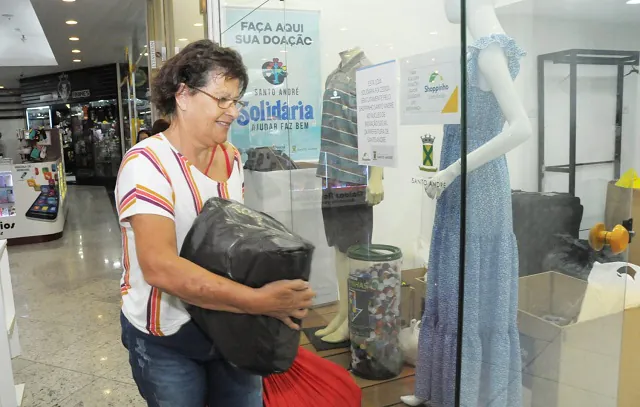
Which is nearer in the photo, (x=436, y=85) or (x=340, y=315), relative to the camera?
(x=436, y=85)

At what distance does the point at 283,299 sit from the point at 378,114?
1010 mm

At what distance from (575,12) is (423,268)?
110 cm

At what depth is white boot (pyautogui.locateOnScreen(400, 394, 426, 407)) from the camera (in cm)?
183

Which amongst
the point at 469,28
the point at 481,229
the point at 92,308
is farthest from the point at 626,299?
the point at 92,308

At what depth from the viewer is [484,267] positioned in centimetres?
149

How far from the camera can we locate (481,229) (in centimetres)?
147

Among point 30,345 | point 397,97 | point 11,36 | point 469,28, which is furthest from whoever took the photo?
point 11,36

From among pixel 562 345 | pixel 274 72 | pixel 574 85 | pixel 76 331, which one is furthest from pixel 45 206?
pixel 574 85

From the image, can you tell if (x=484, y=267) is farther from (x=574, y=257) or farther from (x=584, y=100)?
(x=584, y=100)

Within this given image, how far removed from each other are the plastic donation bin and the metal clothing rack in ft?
3.26

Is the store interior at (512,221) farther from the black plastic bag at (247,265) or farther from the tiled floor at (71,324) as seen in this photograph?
the tiled floor at (71,324)

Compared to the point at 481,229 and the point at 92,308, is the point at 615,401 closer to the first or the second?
the point at 481,229

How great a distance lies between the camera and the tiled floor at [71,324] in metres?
2.70

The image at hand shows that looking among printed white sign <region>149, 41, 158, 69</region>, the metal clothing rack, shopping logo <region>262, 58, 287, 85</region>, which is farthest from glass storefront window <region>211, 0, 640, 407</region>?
printed white sign <region>149, 41, 158, 69</region>
